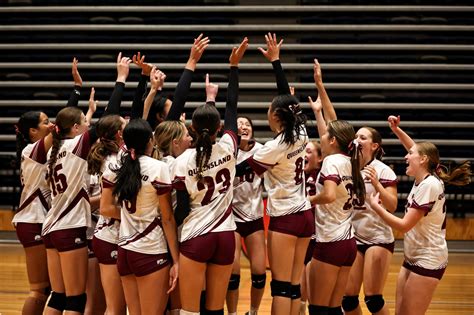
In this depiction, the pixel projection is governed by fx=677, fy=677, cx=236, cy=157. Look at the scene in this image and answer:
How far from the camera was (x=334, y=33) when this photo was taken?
9.91m

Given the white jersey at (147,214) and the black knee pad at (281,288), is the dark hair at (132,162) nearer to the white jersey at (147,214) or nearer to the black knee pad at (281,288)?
the white jersey at (147,214)

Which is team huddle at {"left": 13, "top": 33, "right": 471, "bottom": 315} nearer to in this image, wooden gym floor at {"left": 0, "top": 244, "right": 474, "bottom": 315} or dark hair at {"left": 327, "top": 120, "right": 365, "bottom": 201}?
dark hair at {"left": 327, "top": 120, "right": 365, "bottom": 201}

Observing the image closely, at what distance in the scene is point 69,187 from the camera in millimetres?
4520

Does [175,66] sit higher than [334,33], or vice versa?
[334,33]

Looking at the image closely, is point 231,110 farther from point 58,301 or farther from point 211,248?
point 58,301

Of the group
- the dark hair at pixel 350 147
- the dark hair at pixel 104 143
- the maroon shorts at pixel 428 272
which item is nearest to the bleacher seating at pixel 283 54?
the dark hair at pixel 350 147

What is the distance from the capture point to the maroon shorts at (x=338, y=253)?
179 inches

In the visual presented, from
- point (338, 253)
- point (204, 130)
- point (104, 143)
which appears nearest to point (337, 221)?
point (338, 253)

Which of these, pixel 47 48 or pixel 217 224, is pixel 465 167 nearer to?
pixel 217 224

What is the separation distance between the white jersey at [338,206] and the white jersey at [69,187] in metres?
1.60

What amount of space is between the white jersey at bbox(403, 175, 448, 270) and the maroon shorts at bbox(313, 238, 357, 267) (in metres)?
0.38

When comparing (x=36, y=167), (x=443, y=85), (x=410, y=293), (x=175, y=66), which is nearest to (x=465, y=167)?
(x=410, y=293)

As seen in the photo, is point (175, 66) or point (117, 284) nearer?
point (117, 284)

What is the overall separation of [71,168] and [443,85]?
21.6 feet
